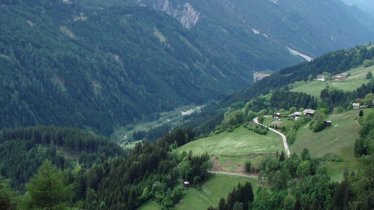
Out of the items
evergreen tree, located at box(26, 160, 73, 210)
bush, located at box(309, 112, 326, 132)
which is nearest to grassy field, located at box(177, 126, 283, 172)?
bush, located at box(309, 112, 326, 132)

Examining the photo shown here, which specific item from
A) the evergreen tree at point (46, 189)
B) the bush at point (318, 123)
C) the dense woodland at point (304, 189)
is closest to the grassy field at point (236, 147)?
the bush at point (318, 123)

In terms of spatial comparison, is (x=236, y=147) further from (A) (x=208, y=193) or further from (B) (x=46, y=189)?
(B) (x=46, y=189)

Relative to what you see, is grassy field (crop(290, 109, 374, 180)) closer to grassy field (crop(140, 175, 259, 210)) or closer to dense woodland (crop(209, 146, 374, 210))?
dense woodland (crop(209, 146, 374, 210))

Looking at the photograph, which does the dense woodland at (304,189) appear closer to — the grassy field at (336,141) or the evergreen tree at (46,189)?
the grassy field at (336,141)

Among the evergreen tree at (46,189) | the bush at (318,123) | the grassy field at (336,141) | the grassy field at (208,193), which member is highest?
the bush at (318,123)

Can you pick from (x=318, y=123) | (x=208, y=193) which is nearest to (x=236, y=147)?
(x=318, y=123)

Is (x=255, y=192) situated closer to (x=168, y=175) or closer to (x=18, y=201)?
(x=168, y=175)

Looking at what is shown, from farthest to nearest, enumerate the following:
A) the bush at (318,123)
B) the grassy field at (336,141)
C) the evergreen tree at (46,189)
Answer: the bush at (318,123)
the grassy field at (336,141)
the evergreen tree at (46,189)
